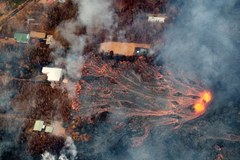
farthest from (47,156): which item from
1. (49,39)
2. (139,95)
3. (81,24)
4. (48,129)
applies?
(81,24)

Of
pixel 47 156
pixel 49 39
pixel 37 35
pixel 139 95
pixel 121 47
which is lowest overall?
pixel 47 156

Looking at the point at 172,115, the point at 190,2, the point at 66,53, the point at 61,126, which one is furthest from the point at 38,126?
the point at 190,2

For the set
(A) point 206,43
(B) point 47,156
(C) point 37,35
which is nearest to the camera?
(B) point 47,156

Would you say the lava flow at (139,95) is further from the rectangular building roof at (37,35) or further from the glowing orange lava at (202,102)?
the rectangular building roof at (37,35)

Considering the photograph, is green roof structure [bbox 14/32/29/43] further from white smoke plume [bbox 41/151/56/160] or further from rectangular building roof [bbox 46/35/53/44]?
white smoke plume [bbox 41/151/56/160]

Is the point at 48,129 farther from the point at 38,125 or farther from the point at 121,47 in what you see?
the point at 121,47

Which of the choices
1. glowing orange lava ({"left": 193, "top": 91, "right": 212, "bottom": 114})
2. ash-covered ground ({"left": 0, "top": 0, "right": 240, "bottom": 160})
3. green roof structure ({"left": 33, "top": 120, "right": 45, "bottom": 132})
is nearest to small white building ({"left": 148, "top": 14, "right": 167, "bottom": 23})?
ash-covered ground ({"left": 0, "top": 0, "right": 240, "bottom": 160})

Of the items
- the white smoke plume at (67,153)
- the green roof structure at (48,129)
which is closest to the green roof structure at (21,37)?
the green roof structure at (48,129)
